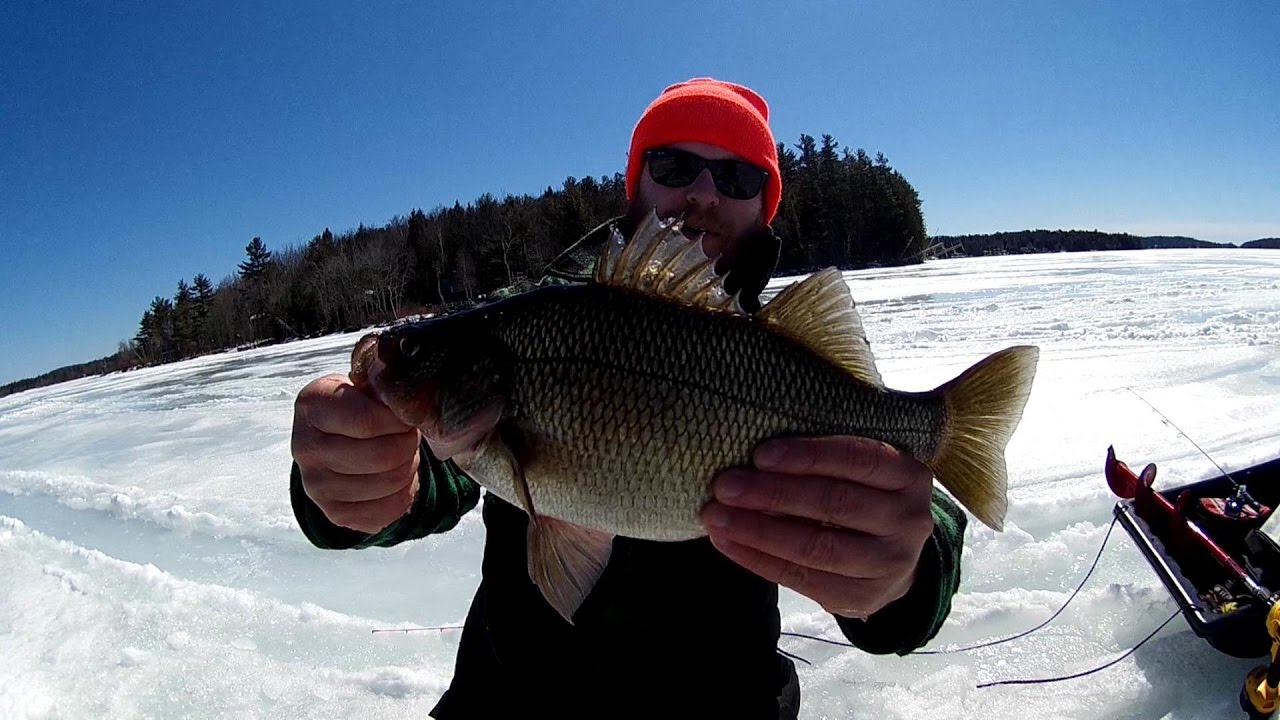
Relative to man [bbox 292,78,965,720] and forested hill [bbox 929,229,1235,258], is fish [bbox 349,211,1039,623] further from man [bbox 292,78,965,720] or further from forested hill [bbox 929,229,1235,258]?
forested hill [bbox 929,229,1235,258]

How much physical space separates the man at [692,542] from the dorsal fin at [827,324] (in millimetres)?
170

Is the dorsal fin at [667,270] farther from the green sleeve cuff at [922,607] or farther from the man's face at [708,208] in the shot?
the man's face at [708,208]

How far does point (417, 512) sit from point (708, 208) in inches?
54.3

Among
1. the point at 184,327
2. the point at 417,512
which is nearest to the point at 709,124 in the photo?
the point at 417,512

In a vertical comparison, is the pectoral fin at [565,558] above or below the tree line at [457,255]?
below

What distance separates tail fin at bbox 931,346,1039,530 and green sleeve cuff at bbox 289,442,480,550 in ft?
4.06

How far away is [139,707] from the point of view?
2221 millimetres

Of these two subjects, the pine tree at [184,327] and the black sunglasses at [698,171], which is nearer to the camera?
the black sunglasses at [698,171]

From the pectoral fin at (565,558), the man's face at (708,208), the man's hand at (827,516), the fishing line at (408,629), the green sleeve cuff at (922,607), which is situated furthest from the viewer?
the fishing line at (408,629)

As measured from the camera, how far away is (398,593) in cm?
308

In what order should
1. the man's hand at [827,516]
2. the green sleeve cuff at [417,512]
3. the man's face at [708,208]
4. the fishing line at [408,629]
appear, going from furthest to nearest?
the fishing line at [408,629] < the man's face at [708,208] < the green sleeve cuff at [417,512] < the man's hand at [827,516]

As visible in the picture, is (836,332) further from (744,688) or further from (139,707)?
(139,707)

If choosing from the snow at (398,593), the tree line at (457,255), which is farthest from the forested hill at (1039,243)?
the snow at (398,593)

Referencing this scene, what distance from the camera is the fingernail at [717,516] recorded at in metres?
1.12
